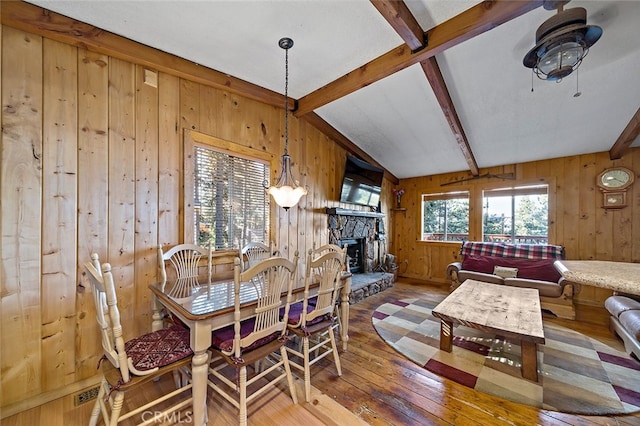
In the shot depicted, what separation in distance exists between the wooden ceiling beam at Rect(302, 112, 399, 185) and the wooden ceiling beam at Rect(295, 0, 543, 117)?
63 centimetres

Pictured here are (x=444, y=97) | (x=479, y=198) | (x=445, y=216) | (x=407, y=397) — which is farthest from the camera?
(x=445, y=216)

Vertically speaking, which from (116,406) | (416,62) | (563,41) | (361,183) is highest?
(416,62)

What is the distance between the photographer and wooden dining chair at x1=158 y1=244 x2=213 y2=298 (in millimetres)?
2176

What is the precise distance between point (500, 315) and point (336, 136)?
3.27 metres

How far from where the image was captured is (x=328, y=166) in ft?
13.9

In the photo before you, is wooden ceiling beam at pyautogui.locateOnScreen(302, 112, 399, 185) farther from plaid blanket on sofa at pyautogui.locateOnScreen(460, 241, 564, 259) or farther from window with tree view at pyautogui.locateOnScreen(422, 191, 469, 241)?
plaid blanket on sofa at pyautogui.locateOnScreen(460, 241, 564, 259)

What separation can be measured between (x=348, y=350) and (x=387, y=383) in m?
0.57

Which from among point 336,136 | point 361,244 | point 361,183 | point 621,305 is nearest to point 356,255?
point 361,244

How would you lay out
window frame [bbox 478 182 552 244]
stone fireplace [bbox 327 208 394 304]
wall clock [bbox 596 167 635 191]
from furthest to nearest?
window frame [bbox 478 182 552 244] < stone fireplace [bbox 327 208 394 304] < wall clock [bbox 596 167 635 191]

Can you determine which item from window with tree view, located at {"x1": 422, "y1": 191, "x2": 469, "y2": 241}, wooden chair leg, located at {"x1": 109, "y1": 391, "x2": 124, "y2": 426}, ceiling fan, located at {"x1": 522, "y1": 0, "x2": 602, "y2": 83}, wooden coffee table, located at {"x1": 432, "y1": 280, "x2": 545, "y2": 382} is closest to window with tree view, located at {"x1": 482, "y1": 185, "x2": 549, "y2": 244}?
window with tree view, located at {"x1": 422, "y1": 191, "x2": 469, "y2": 241}

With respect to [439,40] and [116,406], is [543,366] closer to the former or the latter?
[439,40]

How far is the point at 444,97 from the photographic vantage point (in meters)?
2.79

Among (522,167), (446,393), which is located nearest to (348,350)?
(446,393)

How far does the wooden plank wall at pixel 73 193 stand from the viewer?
1.72 meters
